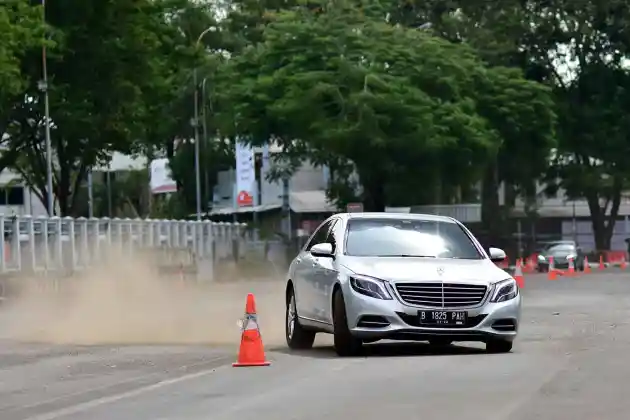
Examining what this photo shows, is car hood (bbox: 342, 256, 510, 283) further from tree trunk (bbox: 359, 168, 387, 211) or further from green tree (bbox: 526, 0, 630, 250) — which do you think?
green tree (bbox: 526, 0, 630, 250)

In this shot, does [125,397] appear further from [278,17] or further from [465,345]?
[278,17]

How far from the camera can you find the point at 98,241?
48.4 m

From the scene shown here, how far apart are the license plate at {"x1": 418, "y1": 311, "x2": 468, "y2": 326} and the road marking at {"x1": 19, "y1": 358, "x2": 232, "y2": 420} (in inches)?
84.6

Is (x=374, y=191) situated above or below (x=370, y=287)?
above

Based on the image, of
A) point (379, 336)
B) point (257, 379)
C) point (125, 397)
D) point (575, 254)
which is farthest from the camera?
point (575, 254)

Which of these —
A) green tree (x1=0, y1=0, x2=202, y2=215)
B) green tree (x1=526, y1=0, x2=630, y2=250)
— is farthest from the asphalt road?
green tree (x1=526, y1=0, x2=630, y2=250)

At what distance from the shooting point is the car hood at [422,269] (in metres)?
16.2

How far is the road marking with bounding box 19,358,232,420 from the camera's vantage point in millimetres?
11867

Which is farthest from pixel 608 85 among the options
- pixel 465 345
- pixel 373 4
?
pixel 465 345

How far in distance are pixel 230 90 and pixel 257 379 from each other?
134 ft

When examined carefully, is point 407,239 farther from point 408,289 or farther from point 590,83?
point 590,83

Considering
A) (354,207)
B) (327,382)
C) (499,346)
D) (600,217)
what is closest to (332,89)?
(354,207)

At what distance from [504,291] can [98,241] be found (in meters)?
33.0

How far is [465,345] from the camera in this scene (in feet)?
60.7
